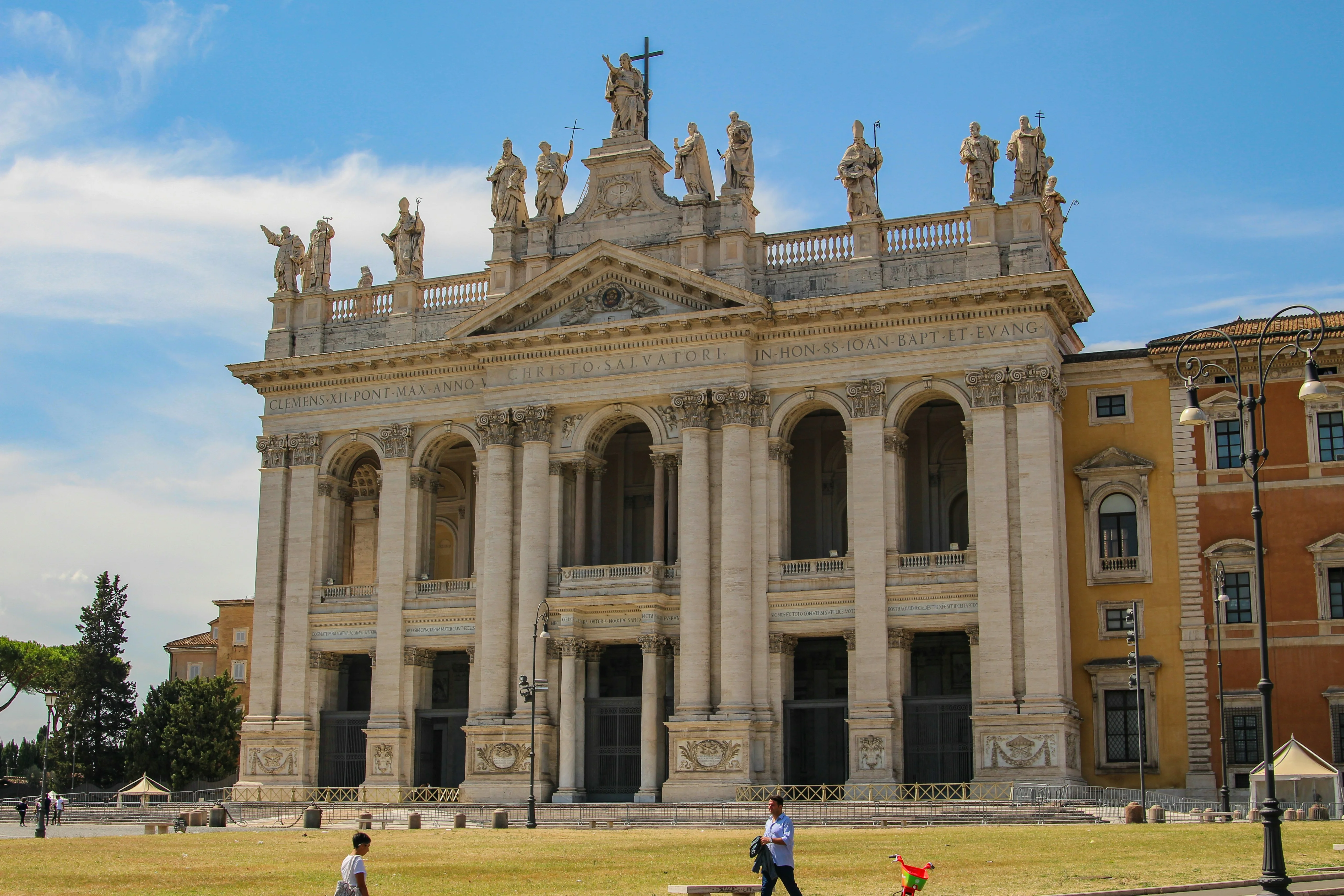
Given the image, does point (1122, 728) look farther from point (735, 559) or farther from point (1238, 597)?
point (735, 559)

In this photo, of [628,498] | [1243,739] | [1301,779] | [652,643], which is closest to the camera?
[1301,779]

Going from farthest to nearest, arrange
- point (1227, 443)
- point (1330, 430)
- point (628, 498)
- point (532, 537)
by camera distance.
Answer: point (628, 498), point (532, 537), point (1227, 443), point (1330, 430)

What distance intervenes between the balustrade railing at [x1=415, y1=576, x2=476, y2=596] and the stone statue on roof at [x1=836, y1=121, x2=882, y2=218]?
18.2m


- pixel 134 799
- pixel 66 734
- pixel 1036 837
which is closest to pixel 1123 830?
pixel 1036 837

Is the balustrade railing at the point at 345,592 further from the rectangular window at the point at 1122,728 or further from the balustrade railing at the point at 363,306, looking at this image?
the rectangular window at the point at 1122,728

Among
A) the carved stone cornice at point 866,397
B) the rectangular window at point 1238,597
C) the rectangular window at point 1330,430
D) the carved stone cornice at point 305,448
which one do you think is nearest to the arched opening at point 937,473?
the carved stone cornice at point 866,397

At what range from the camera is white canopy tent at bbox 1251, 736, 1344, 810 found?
43.8 metres

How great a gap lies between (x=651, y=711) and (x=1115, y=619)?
14.9 meters

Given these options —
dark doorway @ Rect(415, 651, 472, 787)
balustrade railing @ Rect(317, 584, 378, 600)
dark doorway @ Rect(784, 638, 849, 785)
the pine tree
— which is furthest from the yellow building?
the pine tree

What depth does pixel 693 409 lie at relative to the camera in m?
53.4

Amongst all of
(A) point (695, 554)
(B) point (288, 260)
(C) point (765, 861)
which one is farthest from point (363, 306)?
(C) point (765, 861)

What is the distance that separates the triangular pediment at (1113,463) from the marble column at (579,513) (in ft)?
53.3

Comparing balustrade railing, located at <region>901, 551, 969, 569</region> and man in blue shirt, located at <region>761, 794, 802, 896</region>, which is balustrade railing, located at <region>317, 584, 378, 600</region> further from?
man in blue shirt, located at <region>761, 794, 802, 896</region>

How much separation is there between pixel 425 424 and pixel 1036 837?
30518 mm
